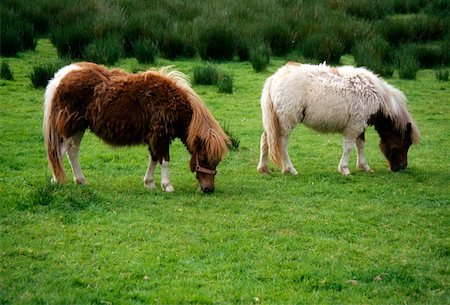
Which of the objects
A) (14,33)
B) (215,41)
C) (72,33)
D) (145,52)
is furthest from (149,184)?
(215,41)

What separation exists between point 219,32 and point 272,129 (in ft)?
27.9

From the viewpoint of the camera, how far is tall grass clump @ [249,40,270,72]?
15977mm

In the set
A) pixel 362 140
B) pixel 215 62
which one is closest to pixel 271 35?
pixel 215 62

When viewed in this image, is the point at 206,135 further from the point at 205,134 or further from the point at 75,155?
the point at 75,155

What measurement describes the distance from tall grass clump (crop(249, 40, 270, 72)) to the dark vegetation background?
0.04 meters

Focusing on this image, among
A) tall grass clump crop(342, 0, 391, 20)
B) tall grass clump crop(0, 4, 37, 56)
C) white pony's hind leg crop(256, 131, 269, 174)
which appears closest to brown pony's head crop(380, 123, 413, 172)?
white pony's hind leg crop(256, 131, 269, 174)

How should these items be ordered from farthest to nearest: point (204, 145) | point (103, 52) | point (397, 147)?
point (103, 52) < point (397, 147) < point (204, 145)

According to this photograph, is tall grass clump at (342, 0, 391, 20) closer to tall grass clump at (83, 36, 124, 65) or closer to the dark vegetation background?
the dark vegetation background

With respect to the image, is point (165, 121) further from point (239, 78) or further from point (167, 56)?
point (167, 56)

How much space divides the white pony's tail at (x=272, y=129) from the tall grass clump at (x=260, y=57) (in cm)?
670

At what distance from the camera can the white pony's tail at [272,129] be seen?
362 inches

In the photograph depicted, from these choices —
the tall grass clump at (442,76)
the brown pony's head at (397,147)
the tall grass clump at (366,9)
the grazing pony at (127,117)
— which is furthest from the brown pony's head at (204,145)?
the tall grass clump at (366,9)

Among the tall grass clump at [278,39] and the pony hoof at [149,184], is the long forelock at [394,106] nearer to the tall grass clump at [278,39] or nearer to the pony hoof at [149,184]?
the pony hoof at [149,184]

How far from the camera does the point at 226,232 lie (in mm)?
6621
